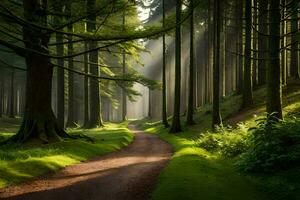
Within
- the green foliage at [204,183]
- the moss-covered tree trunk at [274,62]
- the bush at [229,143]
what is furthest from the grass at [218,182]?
the moss-covered tree trunk at [274,62]

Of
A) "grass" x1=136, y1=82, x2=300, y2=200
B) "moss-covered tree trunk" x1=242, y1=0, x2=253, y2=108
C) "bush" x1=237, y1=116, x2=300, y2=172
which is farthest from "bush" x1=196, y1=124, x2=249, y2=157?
"moss-covered tree trunk" x1=242, y1=0, x2=253, y2=108

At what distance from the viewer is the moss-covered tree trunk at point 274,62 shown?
15.2 m

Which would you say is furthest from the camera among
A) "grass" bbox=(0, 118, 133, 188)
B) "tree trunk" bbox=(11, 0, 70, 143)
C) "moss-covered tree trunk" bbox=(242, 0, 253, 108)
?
"moss-covered tree trunk" bbox=(242, 0, 253, 108)

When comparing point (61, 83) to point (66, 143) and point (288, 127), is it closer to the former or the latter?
point (66, 143)

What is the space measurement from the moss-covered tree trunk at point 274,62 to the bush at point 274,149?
1714 millimetres

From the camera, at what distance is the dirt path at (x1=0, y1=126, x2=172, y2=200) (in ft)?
34.4

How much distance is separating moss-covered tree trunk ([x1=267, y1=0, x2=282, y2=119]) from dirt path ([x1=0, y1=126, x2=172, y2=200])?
4.98 meters

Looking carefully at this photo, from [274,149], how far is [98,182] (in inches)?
220

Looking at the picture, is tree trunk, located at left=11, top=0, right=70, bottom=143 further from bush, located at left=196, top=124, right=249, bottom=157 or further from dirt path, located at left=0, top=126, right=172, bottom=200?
bush, located at left=196, top=124, right=249, bottom=157

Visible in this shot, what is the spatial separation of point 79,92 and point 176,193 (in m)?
52.8

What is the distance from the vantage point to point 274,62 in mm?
15383

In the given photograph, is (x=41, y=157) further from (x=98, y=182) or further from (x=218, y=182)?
(x=218, y=182)

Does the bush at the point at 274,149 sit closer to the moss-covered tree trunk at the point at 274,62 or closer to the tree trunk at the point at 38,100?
the moss-covered tree trunk at the point at 274,62

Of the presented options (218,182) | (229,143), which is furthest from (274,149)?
(229,143)
